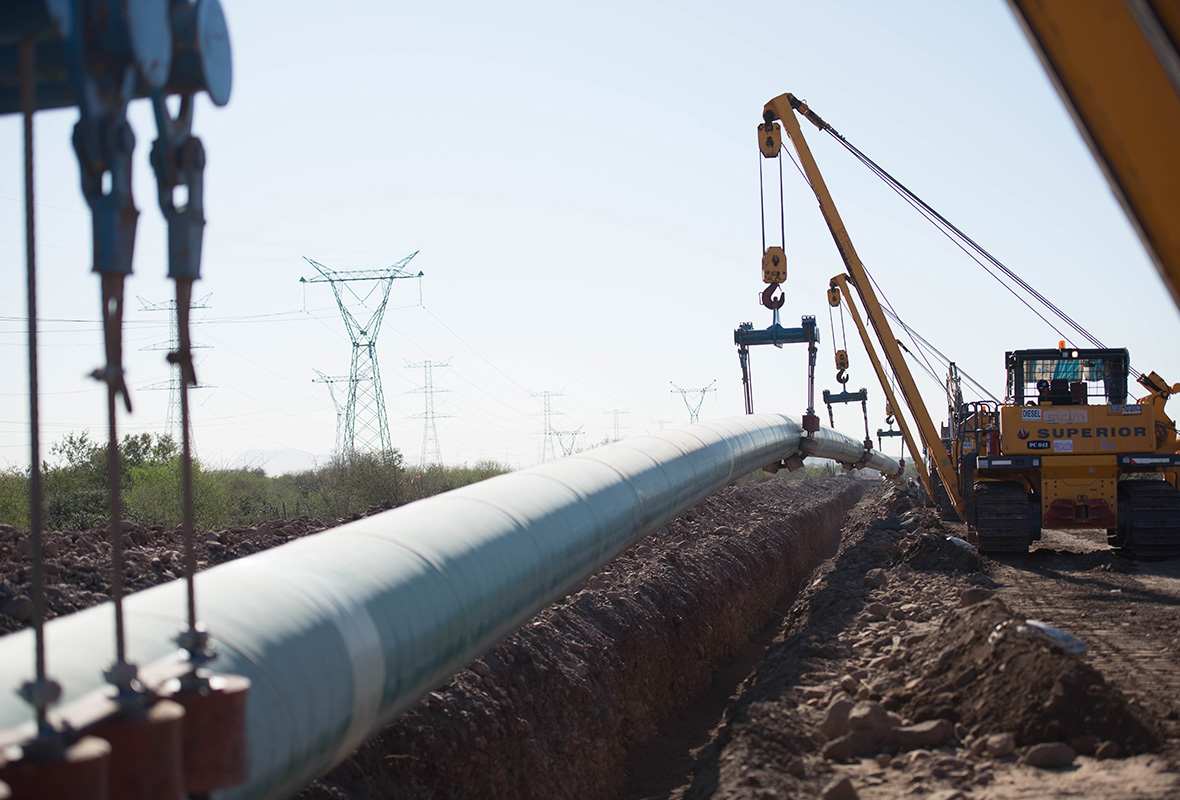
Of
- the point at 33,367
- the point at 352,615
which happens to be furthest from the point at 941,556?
the point at 33,367

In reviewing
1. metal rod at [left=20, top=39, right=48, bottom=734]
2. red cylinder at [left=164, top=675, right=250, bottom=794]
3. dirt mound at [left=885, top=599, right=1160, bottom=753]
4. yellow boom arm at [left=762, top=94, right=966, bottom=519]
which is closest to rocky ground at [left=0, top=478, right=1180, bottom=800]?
dirt mound at [left=885, top=599, right=1160, bottom=753]

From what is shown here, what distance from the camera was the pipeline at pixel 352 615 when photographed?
2826 millimetres

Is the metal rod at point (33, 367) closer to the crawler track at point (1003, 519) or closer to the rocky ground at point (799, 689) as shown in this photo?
the rocky ground at point (799, 689)

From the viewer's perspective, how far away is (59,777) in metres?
2.05

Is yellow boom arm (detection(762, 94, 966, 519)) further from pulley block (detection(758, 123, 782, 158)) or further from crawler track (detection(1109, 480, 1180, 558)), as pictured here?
crawler track (detection(1109, 480, 1180, 558))

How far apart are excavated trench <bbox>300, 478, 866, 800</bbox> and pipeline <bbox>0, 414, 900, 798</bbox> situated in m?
1.13

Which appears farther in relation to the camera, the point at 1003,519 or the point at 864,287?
the point at 864,287

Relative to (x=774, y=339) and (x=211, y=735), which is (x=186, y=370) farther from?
(x=774, y=339)

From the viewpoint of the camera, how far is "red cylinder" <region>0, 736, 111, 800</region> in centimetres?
205

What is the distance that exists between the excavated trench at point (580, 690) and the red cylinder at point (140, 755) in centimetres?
251

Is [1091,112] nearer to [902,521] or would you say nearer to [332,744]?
[332,744]

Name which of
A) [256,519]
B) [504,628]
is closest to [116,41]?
[504,628]

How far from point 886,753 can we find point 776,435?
32.2 feet

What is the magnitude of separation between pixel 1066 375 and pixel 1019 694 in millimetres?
10970
